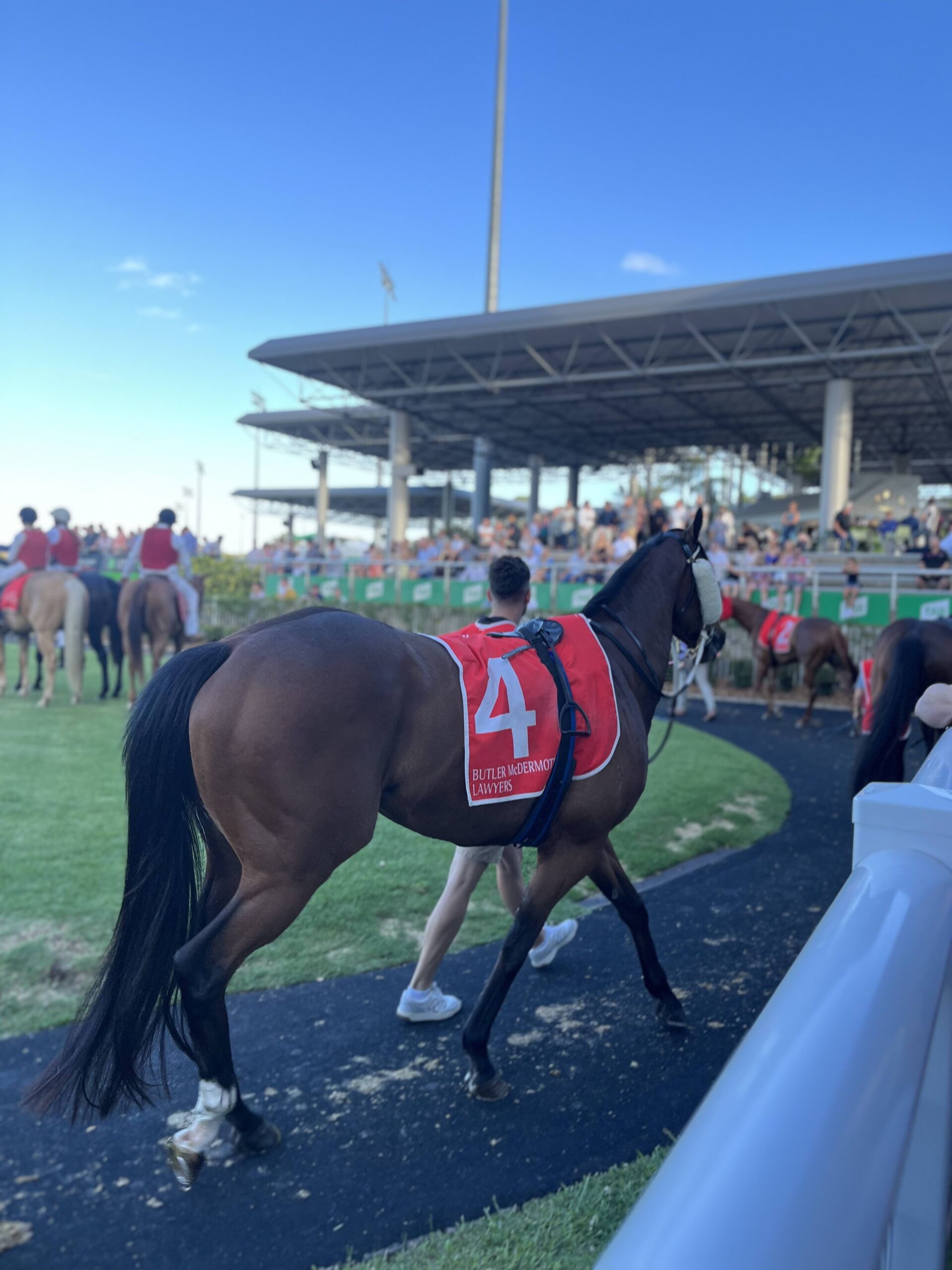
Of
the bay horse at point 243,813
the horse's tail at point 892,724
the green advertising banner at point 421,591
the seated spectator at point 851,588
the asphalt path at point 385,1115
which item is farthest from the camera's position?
the green advertising banner at point 421,591

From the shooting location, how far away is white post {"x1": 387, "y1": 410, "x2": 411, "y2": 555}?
2681 cm

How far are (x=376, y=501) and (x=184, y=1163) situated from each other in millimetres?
41791

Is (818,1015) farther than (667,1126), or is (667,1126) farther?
(667,1126)

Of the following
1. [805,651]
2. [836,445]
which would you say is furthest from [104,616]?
[836,445]

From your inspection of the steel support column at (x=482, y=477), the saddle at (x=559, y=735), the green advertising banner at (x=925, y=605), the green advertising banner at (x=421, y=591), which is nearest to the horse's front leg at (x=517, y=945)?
the saddle at (x=559, y=735)

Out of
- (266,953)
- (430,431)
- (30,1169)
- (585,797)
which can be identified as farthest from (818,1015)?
(430,431)

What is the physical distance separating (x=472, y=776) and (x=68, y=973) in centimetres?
205

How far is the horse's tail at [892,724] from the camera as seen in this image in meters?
5.05

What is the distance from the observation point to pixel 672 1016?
11.2 feet

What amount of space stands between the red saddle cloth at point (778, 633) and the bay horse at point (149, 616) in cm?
782

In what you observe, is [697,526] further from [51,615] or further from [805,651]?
[51,615]

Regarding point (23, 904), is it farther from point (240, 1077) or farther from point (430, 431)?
point (430, 431)

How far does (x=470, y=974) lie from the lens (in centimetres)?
383

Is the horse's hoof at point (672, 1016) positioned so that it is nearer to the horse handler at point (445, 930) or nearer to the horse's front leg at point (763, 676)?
the horse handler at point (445, 930)
